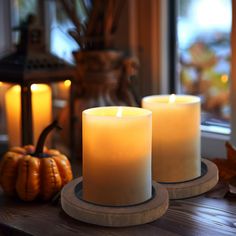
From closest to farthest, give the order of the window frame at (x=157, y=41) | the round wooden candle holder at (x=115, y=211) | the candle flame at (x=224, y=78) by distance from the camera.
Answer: the round wooden candle holder at (x=115, y=211), the window frame at (x=157, y=41), the candle flame at (x=224, y=78)

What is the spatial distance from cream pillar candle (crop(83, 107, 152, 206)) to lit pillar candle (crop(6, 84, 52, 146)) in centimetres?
39

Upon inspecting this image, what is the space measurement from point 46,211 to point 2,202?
4.1 inches

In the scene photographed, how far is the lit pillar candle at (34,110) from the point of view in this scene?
1133 mm

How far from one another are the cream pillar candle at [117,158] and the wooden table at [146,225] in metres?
0.05

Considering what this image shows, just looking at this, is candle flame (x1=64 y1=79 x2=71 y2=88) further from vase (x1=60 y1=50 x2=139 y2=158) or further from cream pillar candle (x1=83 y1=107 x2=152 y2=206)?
cream pillar candle (x1=83 y1=107 x2=152 y2=206)

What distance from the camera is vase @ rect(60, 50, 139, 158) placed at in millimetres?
1142

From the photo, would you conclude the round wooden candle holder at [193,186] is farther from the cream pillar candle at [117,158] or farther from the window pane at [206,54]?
the window pane at [206,54]

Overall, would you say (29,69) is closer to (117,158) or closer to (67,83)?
(67,83)

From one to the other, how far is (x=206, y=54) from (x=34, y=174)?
0.90m

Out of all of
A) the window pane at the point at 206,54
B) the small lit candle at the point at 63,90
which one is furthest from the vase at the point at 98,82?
the window pane at the point at 206,54

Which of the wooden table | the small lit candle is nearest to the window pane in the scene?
the small lit candle

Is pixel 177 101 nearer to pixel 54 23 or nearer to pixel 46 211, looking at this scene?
pixel 46 211

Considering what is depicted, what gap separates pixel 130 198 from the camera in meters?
0.75

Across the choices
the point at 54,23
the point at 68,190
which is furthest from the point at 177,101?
the point at 54,23
